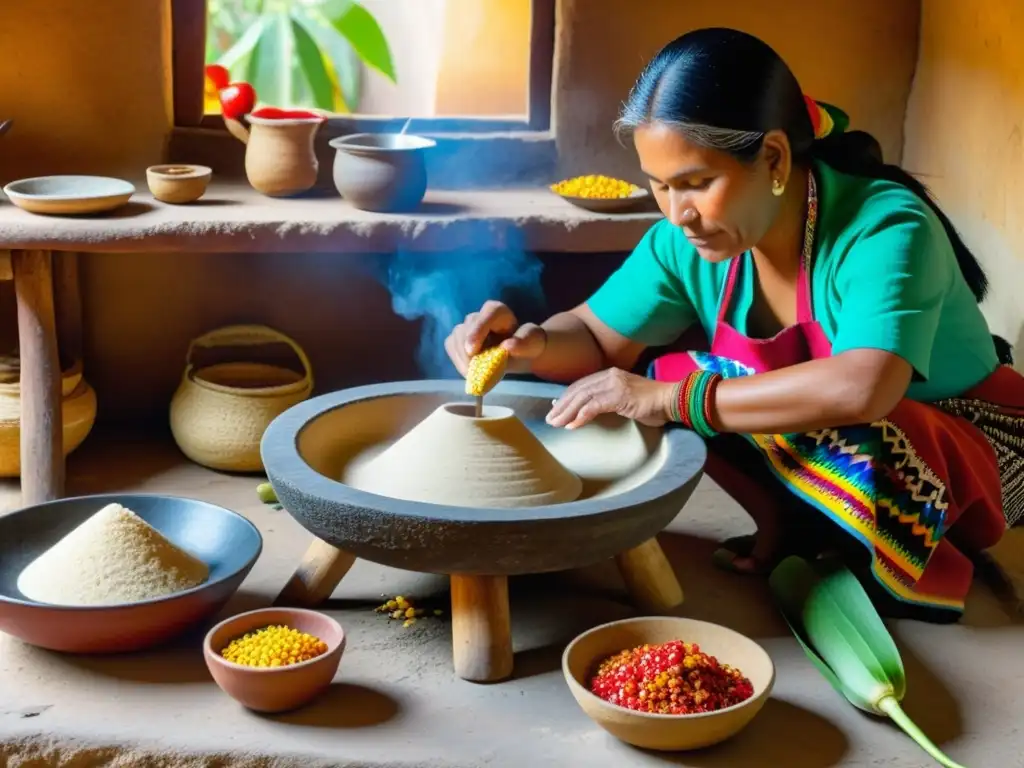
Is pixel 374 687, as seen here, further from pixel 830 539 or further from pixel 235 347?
pixel 235 347

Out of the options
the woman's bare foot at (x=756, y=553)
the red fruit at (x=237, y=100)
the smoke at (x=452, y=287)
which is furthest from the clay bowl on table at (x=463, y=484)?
the red fruit at (x=237, y=100)

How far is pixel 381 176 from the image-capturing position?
3086 millimetres

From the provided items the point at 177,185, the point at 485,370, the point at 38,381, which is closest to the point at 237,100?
the point at 177,185

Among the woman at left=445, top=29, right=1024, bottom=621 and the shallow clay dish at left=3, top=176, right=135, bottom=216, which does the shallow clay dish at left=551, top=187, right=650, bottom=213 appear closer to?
the woman at left=445, top=29, right=1024, bottom=621

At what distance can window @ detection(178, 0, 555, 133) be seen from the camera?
4793 mm

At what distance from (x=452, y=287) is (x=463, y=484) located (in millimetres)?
1245

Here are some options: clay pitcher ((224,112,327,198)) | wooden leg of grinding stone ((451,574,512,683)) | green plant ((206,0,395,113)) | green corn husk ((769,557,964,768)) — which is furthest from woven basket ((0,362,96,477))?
green plant ((206,0,395,113))

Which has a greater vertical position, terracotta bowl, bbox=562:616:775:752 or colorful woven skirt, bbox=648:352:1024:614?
colorful woven skirt, bbox=648:352:1024:614

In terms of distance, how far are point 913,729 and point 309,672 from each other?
1.00 m

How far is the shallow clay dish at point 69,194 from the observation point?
2.92m

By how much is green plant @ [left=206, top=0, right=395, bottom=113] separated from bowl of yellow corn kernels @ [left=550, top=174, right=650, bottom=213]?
2008mm

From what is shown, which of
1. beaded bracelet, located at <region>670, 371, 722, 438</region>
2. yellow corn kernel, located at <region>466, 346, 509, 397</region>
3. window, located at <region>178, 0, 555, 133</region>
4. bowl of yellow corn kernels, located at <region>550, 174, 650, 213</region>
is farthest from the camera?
window, located at <region>178, 0, 555, 133</region>

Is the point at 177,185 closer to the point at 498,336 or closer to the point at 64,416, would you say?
the point at 64,416

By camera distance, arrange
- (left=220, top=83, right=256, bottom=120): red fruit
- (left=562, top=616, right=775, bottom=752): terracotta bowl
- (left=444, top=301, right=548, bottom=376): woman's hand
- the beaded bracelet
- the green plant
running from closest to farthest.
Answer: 1. (left=562, top=616, right=775, bottom=752): terracotta bowl
2. the beaded bracelet
3. (left=444, top=301, right=548, bottom=376): woman's hand
4. (left=220, top=83, right=256, bottom=120): red fruit
5. the green plant
